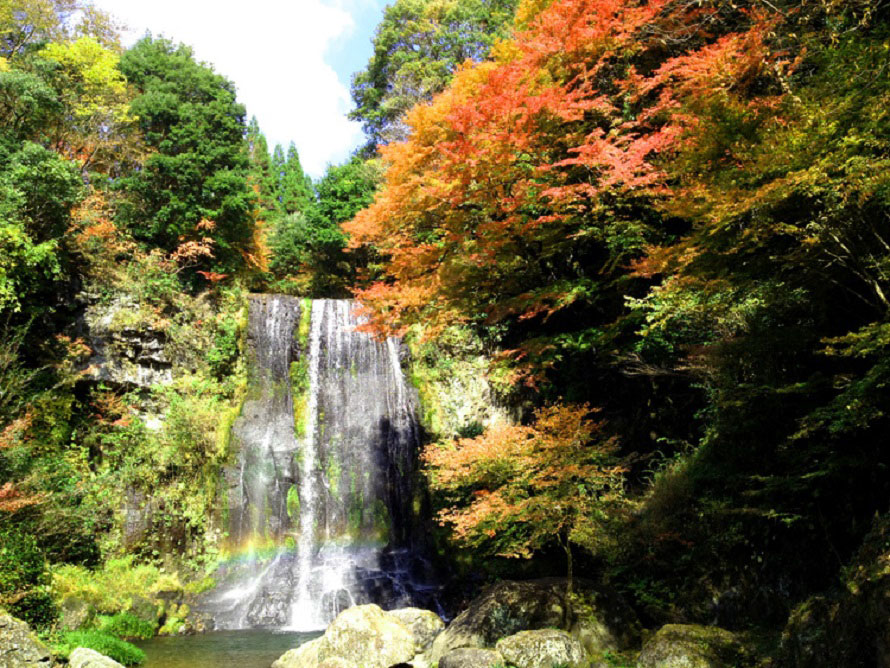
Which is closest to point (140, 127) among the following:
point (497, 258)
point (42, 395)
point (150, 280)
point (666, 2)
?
point (150, 280)

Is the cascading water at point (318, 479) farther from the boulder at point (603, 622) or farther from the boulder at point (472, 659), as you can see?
the boulder at point (603, 622)

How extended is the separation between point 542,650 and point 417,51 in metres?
25.3

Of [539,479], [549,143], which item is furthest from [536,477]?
[549,143]

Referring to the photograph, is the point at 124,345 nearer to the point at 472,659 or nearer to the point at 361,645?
the point at 361,645

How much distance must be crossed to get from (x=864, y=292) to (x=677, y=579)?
4.21 meters

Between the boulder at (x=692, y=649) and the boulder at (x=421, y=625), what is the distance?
11.8ft

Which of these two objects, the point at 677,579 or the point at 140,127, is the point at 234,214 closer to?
the point at 140,127

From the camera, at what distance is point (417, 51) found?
24.8m

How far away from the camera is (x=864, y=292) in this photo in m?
5.24

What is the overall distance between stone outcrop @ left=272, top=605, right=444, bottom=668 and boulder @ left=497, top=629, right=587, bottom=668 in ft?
6.25

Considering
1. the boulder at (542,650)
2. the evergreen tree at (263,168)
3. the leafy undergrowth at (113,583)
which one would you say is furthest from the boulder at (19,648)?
the evergreen tree at (263,168)

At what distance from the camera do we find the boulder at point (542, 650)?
18.9ft

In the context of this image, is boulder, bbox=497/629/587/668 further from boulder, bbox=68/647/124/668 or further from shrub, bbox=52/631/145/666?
shrub, bbox=52/631/145/666

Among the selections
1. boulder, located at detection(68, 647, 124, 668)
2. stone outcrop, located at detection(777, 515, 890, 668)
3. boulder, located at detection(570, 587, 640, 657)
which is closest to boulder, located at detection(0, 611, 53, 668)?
boulder, located at detection(68, 647, 124, 668)
